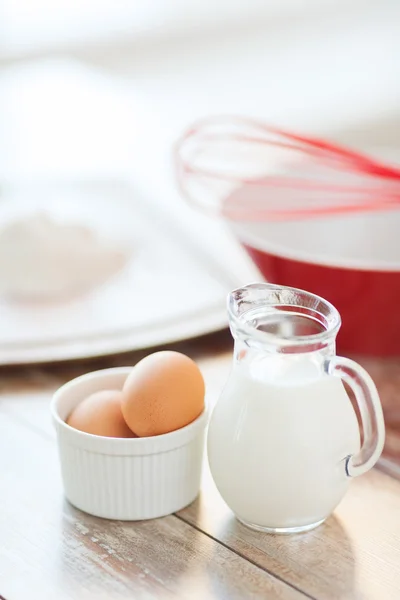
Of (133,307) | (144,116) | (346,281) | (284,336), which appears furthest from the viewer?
(144,116)

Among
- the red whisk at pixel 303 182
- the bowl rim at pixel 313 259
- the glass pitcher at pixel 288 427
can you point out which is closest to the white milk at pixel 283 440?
the glass pitcher at pixel 288 427

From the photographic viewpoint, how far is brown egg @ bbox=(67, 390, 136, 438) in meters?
A: 0.79

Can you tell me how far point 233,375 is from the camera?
0.76 m

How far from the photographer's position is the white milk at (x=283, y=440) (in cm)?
72

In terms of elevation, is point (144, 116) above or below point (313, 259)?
below

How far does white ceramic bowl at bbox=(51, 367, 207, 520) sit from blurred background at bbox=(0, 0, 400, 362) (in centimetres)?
27

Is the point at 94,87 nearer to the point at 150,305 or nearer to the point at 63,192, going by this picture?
the point at 63,192

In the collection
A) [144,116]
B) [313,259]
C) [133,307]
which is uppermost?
[313,259]

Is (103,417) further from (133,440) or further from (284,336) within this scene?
(284,336)

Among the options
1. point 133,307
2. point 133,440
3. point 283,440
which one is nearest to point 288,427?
point 283,440

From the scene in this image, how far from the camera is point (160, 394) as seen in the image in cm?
76

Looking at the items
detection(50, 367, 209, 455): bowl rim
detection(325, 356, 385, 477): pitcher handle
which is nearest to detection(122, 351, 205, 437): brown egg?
detection(50, 367, 209, 455): bowl rim

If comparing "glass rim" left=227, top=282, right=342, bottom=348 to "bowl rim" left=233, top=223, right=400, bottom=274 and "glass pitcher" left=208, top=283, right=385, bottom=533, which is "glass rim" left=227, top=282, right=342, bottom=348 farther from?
"bowl rim" left=233, top=223, right=400, bottom=274

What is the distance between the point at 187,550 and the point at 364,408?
0.18m
